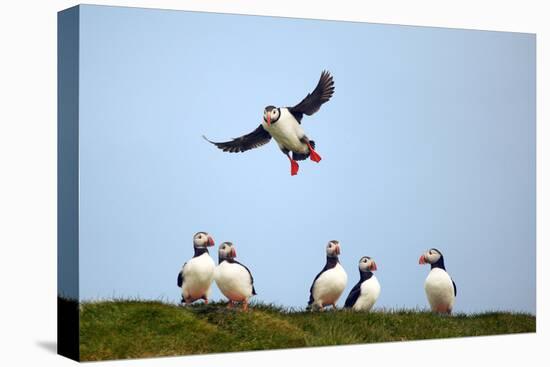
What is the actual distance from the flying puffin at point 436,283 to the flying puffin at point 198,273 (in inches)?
74.6

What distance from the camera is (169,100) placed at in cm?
923

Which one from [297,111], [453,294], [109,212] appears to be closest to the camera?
[109,212]

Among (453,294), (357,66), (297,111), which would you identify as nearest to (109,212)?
(297,111)

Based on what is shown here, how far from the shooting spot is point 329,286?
9859 mm

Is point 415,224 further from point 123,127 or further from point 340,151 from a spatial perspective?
point 123,127

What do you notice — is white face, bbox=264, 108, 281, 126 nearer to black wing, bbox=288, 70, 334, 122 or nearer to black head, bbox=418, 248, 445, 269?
black wing, bbox=288, 70, 334, 122

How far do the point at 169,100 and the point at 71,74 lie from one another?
0.73 metres

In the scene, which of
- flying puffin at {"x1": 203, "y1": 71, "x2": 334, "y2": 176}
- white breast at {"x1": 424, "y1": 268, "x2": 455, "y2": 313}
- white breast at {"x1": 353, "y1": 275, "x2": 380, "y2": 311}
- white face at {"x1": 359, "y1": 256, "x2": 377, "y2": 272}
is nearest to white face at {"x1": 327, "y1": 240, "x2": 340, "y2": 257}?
white face at {"x1": 359, "y1": 256, "x2": 377, "y2": 272}

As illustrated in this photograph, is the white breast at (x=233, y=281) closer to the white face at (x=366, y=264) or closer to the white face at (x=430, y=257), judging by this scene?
the white face at (x=366, y=264)

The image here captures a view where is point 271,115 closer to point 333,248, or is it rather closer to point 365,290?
point 333,248

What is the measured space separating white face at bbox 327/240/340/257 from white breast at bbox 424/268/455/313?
89cm

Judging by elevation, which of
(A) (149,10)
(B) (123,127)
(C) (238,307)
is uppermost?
(A) (149,10)

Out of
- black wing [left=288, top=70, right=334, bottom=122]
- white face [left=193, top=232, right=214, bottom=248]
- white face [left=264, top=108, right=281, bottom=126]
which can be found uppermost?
black wing [left=288, top=70, right=334, bottom=122]

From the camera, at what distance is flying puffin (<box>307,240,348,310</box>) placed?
32.3ft
